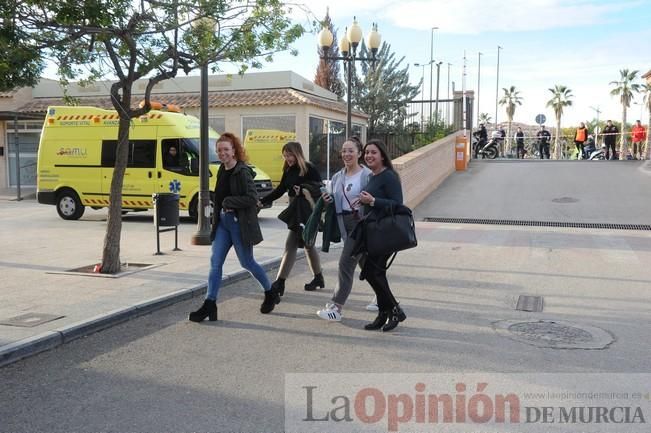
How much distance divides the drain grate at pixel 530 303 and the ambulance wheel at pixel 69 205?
38.3ft

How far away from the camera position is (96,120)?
50.2 feet

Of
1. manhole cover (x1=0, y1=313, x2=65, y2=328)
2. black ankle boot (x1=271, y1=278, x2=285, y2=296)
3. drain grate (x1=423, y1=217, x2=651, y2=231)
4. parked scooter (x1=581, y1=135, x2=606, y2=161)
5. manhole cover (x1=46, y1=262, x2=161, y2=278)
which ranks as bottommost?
manhole cover (x1=0, y1=313, x2=65, y2=328)

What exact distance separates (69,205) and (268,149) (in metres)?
6.66

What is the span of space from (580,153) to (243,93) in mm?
15888

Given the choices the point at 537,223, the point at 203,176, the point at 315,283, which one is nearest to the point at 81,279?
the point at 315,283

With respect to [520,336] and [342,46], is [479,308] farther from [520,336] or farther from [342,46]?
[342,46]

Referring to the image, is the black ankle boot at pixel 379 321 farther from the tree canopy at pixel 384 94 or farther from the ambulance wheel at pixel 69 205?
the tree canopy at pixel 384 94

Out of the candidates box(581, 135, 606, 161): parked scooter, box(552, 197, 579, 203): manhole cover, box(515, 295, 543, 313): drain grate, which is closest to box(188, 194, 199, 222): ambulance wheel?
box(515, 295, 543, 313): drain grate

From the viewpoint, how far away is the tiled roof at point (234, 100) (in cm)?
2283

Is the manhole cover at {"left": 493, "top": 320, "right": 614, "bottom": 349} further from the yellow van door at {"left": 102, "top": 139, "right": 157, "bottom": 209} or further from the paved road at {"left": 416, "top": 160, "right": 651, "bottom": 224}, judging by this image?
the yellow van door at {"left": 102, "top": 139, "right": 157, "bottom": 209}

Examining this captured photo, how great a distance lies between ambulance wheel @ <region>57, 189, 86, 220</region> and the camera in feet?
49.6

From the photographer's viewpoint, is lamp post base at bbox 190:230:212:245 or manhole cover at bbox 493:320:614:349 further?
lamp post base at bbox 190:230:212:245

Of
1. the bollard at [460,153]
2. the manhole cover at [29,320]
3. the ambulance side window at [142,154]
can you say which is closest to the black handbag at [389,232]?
the manhole cover at [29,320]

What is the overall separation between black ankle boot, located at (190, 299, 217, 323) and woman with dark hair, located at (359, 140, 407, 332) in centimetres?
152
